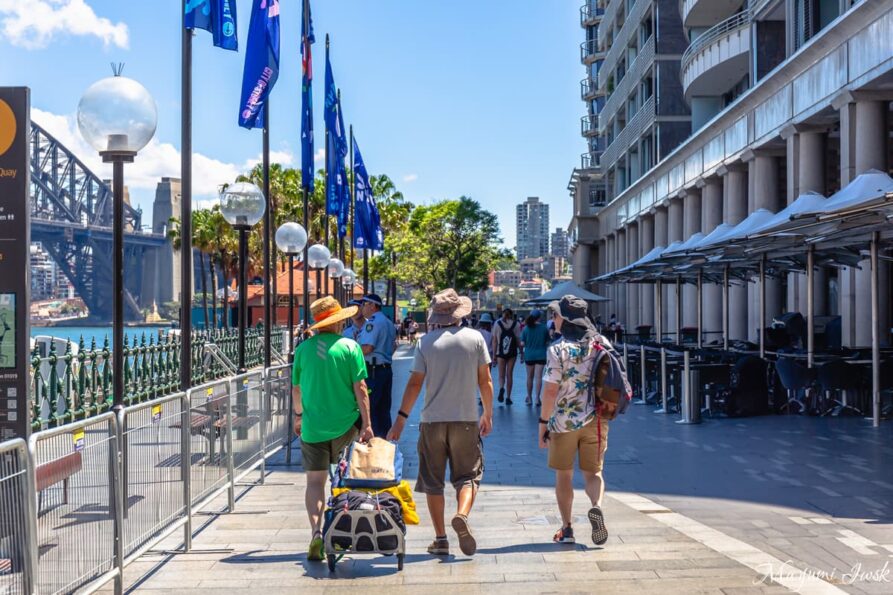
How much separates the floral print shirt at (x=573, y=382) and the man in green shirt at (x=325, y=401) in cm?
133

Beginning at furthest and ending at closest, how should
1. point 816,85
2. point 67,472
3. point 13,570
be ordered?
point 816,85, point 67,472, point 13,570

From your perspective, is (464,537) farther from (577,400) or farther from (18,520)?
(18,520)

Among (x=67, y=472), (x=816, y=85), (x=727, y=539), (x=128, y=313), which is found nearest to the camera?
(x=67, y=472)

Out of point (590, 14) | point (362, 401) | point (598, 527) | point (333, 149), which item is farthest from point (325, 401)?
point (590, 14)

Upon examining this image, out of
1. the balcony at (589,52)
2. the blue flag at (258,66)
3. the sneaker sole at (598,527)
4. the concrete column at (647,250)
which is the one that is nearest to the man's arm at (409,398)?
the sneaker sole at (598,527)

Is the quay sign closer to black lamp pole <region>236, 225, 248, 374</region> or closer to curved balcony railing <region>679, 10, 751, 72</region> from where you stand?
black lamp pole <region>236, 225, 248, 374</region>

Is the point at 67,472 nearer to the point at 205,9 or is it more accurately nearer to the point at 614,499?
the point at 614,499

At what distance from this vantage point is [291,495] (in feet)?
31.6

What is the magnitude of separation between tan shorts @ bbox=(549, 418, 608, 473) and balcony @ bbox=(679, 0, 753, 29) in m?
31.5

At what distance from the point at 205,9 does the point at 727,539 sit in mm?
7057

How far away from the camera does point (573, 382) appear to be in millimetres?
7008

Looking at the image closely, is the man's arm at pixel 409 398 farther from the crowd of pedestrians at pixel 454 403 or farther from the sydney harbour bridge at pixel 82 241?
the sydney harbour bridge at pixel 82 241

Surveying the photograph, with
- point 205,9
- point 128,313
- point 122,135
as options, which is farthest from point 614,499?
point 128,313

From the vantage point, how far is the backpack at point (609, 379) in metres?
6.91
